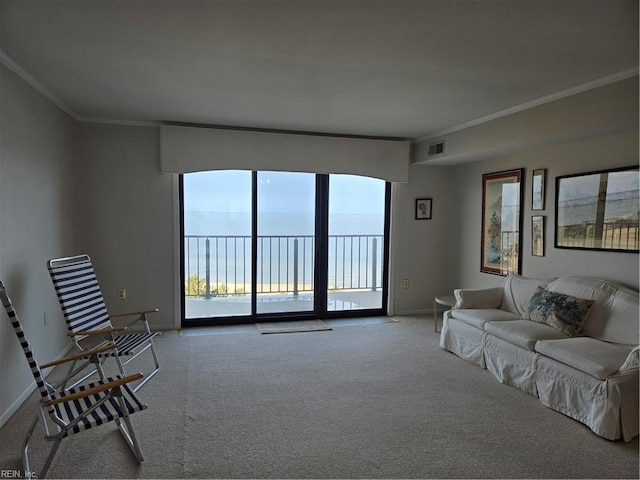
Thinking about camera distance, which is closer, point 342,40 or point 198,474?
point 198,474

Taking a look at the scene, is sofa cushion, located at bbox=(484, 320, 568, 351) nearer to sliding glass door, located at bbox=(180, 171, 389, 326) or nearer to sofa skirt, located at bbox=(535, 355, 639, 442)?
sofa skirt, located at bbox=(535, 355, 639, 442)

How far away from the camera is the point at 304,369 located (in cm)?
371

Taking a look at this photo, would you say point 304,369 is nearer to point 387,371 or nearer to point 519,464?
point 387,371

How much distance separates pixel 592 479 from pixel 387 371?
5.60 feet

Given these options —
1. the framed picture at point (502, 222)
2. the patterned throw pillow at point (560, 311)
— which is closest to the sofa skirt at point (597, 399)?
the patterned throw pillow at point (560, 311)

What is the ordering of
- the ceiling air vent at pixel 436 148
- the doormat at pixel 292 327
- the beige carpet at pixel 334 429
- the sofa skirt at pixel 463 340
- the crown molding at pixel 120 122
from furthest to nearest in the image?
the ceiling air vent at pixel 436 148 → the doormat at pixel 292 327 → the crown molding at pixel 120 122 → the sofa skirt at pixel 463 340 → the beige carpet at pixel 334 429

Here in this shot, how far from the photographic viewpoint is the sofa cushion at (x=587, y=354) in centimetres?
270

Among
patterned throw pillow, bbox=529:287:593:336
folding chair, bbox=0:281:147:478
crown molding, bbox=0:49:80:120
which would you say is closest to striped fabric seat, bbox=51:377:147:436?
folding chair, bbox=0:281:147:478

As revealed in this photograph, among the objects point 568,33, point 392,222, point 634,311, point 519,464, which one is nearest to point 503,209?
point 392,222

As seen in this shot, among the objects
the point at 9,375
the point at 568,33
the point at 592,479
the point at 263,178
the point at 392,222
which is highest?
the point at 568,33

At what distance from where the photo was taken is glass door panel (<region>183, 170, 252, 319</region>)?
5066mm

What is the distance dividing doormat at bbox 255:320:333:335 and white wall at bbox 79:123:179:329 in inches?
43.1

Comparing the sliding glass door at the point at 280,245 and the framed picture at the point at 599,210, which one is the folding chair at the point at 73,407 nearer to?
the sliding glass door at the point at 280,245

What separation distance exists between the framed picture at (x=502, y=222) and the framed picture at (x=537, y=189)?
167 millimetres
